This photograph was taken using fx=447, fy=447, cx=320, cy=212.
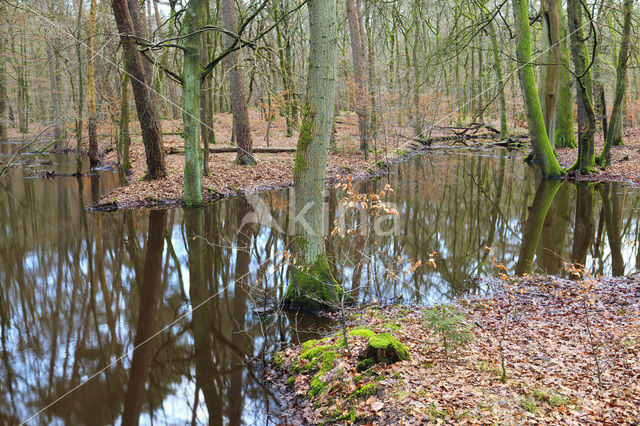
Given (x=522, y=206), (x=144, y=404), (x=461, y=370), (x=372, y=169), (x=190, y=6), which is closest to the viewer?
(x=461, y=370)

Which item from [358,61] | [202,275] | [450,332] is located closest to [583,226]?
[450,332]

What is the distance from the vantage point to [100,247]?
29.6 feet

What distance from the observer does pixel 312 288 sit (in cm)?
616

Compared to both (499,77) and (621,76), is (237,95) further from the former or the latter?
(499,77)

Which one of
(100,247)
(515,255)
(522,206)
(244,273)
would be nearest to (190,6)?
(100,247)

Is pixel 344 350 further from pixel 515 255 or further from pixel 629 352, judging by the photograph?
pixel 515 255

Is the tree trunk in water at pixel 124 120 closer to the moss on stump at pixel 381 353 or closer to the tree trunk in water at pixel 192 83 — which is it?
the tree trunk in water at pixel 192 83

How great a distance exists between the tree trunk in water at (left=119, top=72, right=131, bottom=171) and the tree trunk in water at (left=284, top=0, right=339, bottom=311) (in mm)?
9273

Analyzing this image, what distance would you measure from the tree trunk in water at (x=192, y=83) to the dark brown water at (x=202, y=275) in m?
1.32

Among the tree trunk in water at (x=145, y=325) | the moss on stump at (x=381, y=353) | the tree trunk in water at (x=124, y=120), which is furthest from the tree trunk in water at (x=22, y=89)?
the moss on stump at (x=381, y=353)

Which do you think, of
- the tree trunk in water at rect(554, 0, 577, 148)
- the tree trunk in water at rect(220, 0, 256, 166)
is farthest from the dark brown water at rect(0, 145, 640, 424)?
the tree trunk in water at rect(554, 0, 577, 148)

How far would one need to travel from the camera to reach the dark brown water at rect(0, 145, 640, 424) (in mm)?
4512

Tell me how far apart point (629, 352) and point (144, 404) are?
14.9 ft

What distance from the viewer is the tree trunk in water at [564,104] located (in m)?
17.5
